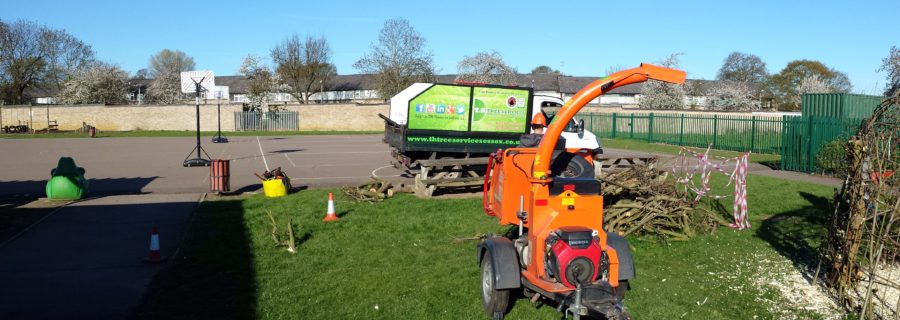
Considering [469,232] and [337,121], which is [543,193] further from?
[337,121]

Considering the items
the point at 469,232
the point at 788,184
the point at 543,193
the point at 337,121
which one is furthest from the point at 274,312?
the point at 337,121

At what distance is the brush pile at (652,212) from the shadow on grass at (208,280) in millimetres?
4909

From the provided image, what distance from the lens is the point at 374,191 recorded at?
14.1 meters

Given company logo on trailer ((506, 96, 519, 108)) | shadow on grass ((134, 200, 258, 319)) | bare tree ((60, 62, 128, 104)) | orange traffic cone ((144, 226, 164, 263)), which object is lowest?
shadow on grass ((134, 200, 258, 319))

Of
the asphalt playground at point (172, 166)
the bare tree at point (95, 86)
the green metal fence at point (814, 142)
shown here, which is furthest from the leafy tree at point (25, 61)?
the green metal fence at point (814, 142)

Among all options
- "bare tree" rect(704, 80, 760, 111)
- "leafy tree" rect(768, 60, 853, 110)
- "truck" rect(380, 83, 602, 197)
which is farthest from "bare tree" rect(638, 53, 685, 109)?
"truck" rect(380, 83, 602, 197)

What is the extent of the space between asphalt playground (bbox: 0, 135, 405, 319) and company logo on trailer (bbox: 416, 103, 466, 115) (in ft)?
9.71

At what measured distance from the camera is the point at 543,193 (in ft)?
18.9

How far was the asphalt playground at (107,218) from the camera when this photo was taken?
722cm

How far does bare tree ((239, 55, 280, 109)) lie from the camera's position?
59.3 meters

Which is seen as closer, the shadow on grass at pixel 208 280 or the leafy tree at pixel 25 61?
the shadow on grass at pixel 208 280

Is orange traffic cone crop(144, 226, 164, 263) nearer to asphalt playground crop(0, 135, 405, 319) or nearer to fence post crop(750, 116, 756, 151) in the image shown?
asphalt playground crop(0, 135, 405, 319)

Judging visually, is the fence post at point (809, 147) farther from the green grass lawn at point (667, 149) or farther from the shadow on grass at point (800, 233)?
the shadow on grass at point (800, 233)

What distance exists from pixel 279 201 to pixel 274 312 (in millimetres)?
7314
